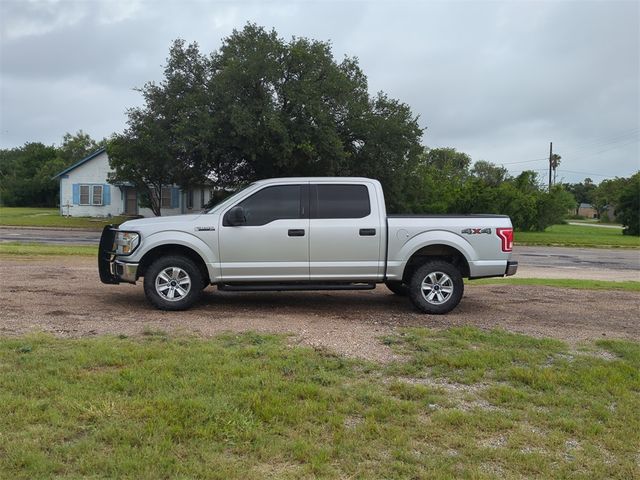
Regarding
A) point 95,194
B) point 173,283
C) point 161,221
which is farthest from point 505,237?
point 95,194

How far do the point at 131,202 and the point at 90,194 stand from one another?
3042 mm

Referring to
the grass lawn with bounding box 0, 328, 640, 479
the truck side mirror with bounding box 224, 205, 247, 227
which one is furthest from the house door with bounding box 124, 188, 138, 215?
the grass lawn with bounding box 0, 328, 640, 479

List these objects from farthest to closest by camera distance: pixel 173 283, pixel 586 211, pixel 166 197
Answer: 1. pixel 586 211
2. pixel 166 197
3. pixel 173 283

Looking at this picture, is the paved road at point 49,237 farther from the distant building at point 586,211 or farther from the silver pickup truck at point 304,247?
the distant building at point 586,211

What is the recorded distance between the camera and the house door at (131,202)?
42.5 metres

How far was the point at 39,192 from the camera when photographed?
6700 centimetres

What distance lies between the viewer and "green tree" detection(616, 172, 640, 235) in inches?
1697

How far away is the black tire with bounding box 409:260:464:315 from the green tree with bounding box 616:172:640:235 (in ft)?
135

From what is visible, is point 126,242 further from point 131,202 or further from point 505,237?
point 131,202

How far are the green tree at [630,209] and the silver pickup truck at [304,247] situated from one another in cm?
4096

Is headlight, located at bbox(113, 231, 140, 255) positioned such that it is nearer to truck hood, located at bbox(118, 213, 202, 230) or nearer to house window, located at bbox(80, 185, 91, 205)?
truck hood, located at bbox(118, 213, 202, 230)

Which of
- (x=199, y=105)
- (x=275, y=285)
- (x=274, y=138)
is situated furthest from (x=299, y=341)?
(x=199, y=105)

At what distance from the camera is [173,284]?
7.67 m

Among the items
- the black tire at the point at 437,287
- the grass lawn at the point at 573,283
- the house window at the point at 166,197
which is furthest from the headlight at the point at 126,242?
the house window at the point at 166,197
